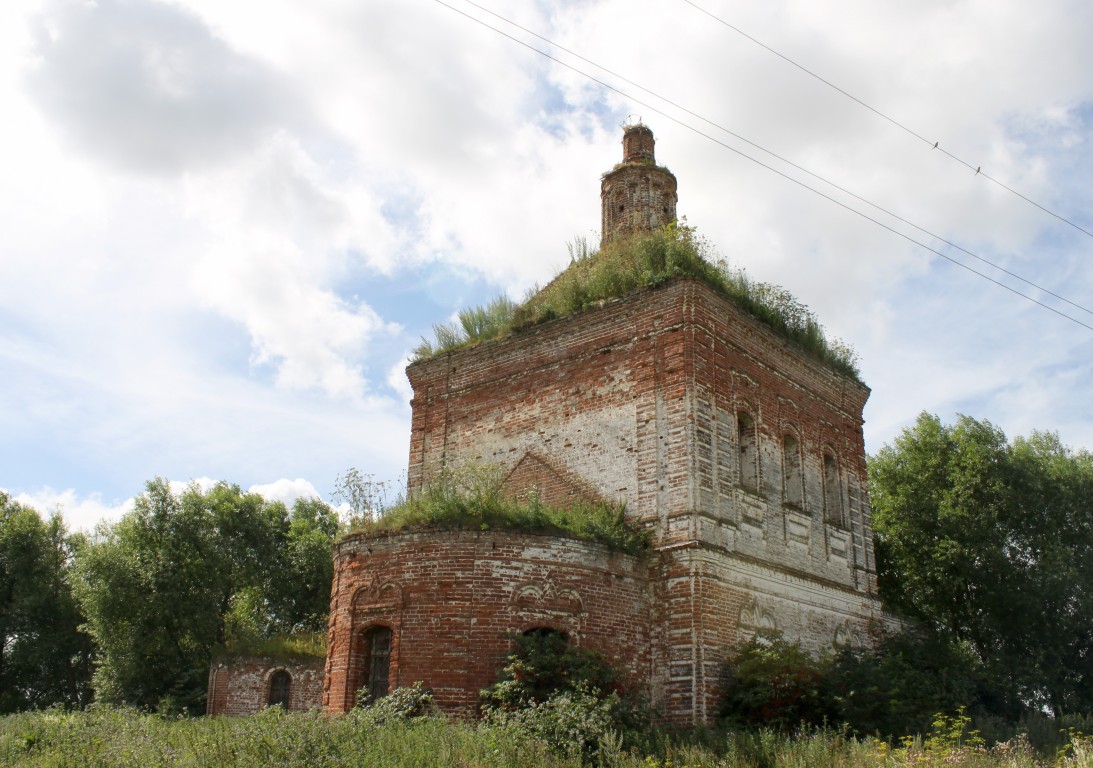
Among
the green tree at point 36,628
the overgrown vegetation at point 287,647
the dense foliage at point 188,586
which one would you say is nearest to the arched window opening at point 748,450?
the overgrown vegetation at point 287,647

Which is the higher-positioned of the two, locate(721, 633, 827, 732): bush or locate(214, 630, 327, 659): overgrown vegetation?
locate(214, 630, 327, 659): overgrown vegetation

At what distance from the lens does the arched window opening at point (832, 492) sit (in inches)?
669

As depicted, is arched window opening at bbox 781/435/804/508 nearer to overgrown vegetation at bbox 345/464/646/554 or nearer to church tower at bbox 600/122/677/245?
overgrown vegetation at bbox 345/464/646/554

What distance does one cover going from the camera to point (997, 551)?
2047cm

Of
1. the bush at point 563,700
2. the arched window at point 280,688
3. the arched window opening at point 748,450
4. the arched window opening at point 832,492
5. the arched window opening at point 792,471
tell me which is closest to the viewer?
the bush at point 563,700

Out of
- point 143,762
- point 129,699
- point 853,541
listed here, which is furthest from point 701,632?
point 129,699

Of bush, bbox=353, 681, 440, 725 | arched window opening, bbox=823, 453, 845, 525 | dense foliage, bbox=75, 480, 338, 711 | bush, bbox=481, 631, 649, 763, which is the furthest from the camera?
dense foliage, bbox=75, 480, 338, 711

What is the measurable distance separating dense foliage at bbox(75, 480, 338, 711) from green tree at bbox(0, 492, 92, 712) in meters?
3.15

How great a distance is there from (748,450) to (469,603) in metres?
5.74

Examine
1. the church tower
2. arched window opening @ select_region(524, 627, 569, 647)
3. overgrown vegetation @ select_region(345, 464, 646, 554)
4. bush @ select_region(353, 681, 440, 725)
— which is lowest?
bush @ select_region(353, 681, 440, 725)

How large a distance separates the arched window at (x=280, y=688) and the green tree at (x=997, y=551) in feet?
43.9

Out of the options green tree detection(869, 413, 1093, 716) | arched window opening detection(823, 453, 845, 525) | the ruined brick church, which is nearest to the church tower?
the ruined brick church

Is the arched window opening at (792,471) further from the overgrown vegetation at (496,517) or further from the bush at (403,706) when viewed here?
the bush at (403,706)

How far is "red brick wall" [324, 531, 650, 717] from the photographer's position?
12.0m
